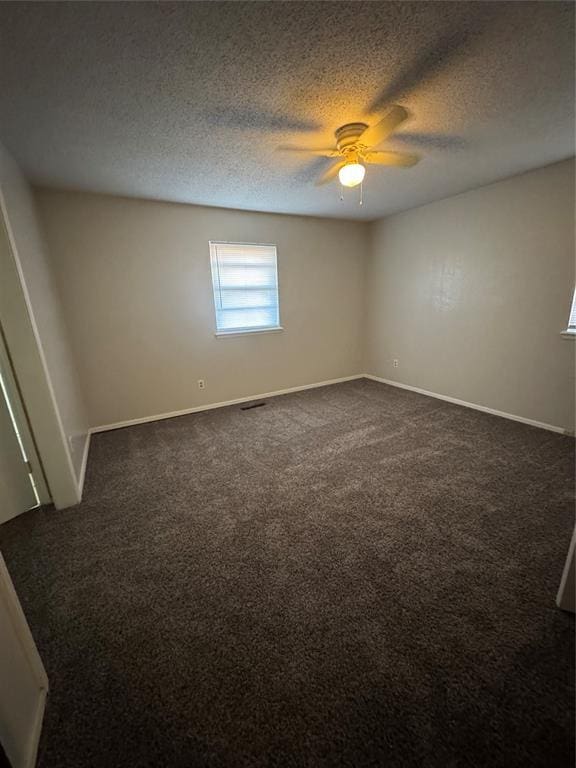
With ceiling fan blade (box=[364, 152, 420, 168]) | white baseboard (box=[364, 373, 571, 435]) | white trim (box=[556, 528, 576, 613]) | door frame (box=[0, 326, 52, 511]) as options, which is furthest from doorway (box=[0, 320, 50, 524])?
white baseboard (box=[364, 373, 571, 435])

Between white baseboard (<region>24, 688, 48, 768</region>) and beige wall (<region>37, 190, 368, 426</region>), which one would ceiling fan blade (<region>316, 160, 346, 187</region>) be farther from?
white baseboard (<region>24, 688, 48, 768</region>)

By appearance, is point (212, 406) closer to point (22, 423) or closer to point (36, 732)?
point (22, 423)

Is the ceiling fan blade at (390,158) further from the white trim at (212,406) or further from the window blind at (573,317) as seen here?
the white trim at (212,406)

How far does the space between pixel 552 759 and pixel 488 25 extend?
2545mm

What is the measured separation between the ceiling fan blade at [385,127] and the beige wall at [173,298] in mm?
2079

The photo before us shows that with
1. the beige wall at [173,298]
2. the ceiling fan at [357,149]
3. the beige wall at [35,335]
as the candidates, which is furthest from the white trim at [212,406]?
the ceiling fan at [357,149]

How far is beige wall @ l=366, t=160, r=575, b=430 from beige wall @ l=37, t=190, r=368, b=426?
36.1 inches

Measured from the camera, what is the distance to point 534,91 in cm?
154

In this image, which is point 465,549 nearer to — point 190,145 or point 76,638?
point 76,638

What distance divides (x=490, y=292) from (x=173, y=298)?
347 cm

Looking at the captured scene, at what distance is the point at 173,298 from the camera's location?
3311 mm

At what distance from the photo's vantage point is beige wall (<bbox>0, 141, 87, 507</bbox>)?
168 centimetres

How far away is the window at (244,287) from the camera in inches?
139

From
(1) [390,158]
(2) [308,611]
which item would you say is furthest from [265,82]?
(2) [308,611]
